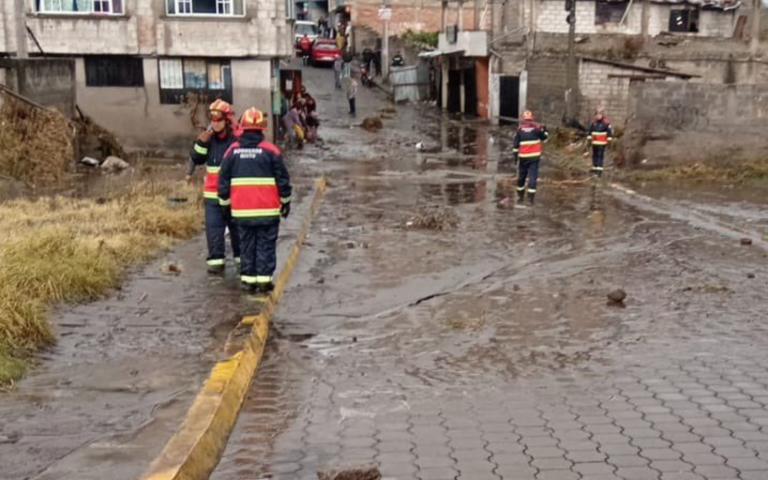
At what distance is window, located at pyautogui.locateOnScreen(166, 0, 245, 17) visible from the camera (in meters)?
24.4

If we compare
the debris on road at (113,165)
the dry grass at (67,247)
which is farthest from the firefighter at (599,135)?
the debris on road at (113,165)

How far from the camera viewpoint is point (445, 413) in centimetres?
601

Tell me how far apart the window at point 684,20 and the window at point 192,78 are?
22.3m

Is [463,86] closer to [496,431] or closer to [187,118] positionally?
[187,118]

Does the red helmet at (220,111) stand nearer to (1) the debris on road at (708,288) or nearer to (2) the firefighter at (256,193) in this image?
(2) the firefighter at (256,193)

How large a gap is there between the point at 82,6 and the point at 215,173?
16.6 meters

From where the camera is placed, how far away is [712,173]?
65.9 ft

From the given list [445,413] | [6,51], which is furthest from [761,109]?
[6,51]

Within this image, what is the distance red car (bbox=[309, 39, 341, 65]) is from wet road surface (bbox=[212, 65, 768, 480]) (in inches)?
1477

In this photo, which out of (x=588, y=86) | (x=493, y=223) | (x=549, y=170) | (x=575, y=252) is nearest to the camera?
(x=575, y=252)

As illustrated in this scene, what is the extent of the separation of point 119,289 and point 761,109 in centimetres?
1585

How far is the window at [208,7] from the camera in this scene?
80.0ft

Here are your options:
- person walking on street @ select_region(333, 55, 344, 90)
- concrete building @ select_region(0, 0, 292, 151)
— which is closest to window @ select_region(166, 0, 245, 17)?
concrete building @ select_region(0, 0, 292, 151)

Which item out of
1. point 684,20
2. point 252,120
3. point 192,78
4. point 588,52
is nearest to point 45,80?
point 192,78
